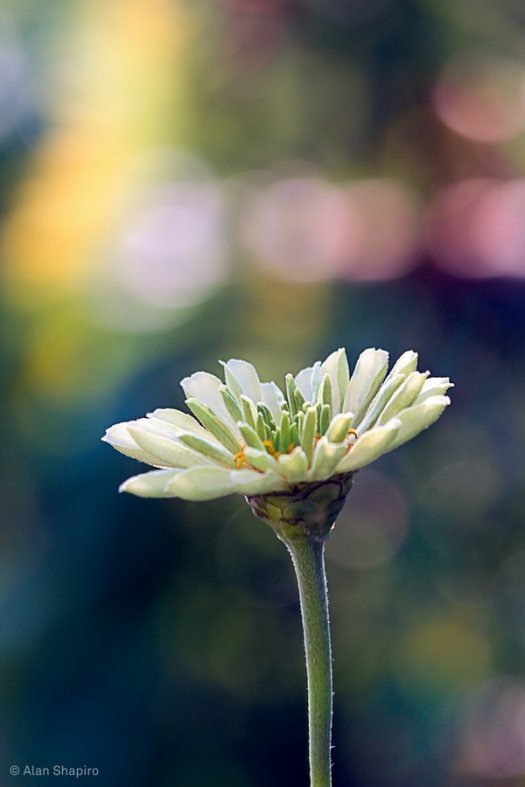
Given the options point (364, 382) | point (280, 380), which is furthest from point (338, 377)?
point (280, 380)

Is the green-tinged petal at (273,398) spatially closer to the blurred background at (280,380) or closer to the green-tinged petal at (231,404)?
the green-tinged petal at (231,404)

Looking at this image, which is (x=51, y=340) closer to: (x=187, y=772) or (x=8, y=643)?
(x=8, y=643)

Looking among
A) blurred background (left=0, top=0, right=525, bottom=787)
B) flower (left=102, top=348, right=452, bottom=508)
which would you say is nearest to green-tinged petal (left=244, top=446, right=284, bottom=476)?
flower (left=102, top=348, right=452, bottom=508)

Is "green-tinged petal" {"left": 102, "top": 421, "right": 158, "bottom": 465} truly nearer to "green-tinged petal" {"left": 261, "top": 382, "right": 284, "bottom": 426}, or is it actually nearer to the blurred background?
"green-tinged petal" {"left": 261, "top": 382, "right": 284, "bottom": 426}

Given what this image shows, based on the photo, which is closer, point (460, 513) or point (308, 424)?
point (308, 424)

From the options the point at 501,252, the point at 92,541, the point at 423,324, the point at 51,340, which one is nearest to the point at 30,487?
the point at 92,541

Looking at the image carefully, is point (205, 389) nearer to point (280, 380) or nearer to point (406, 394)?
point (406, 394)
